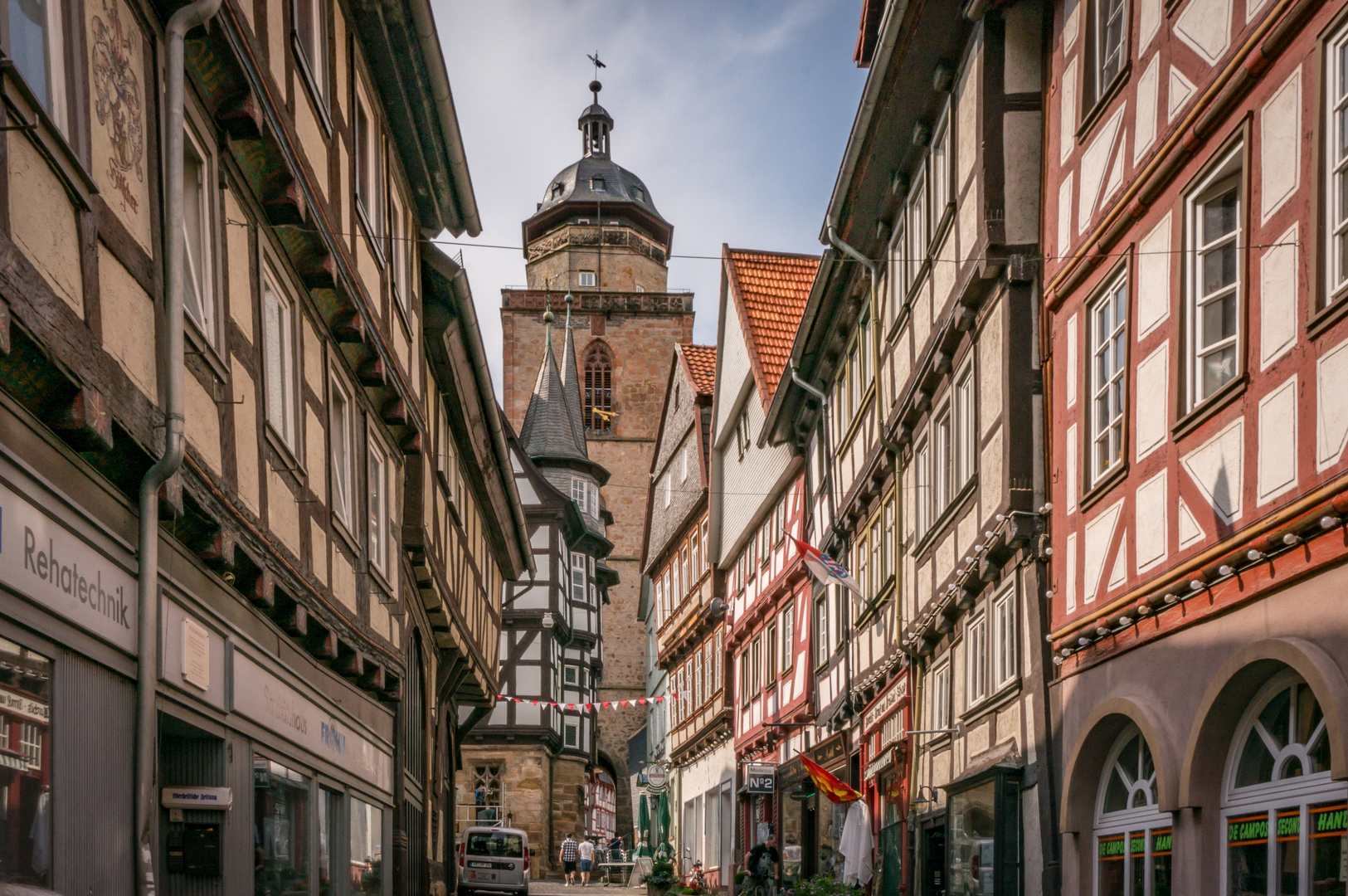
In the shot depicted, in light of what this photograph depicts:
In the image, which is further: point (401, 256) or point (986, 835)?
point (401, 256)

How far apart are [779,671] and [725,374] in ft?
19.9

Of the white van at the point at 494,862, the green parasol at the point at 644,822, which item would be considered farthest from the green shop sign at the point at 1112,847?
the green parasol at the point at 644,822

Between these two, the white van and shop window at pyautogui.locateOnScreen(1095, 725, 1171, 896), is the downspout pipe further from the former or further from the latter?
the white van

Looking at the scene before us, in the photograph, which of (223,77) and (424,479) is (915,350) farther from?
(223,77)

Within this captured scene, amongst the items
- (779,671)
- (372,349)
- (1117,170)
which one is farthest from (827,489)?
(1117,170)

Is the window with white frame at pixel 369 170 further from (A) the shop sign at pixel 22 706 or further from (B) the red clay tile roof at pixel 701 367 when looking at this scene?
(B) the red clay tile roof at pixel 701 367

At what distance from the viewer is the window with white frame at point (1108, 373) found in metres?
10.1

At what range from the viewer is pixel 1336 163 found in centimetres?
711

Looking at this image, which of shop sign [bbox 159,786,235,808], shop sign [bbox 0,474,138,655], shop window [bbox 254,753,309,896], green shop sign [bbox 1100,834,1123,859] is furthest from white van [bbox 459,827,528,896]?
shop sign [bbox 0,474,138,655]

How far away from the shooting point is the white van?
27.0 m

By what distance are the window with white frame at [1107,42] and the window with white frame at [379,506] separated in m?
6.42

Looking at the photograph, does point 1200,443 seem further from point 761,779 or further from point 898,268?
point 761,779

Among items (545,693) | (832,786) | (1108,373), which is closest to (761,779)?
(832,786)

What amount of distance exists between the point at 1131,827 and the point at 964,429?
4450 millimetres
